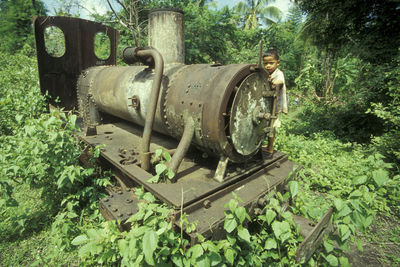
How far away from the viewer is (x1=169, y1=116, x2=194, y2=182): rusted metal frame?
217 cm

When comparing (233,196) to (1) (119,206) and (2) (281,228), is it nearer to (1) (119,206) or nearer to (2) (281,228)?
(2) (281,228)

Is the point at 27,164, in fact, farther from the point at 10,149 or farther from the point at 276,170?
the point at 276,170

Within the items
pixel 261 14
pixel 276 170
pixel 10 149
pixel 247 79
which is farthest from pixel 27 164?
pixel 261 14

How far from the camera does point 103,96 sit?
3783 millimetres

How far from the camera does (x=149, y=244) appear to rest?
4.25ft

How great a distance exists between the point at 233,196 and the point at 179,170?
0.67m

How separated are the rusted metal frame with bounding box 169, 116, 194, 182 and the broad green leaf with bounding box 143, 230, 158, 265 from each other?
87 centimetres

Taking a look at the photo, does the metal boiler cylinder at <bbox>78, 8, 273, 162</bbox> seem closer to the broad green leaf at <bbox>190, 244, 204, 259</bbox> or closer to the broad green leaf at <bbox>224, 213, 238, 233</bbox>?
the broad green leaf at <bbox>224, 213, 238, 233</bbox>

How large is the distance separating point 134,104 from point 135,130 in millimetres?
1089

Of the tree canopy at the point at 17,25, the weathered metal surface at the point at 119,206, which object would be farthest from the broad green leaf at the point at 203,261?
the tree canopy at the point at 17,25

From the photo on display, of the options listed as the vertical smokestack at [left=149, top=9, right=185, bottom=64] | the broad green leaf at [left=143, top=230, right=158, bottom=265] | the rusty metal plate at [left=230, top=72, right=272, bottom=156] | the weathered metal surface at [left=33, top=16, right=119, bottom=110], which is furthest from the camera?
the weathered metal surface at [left=33, top=16, right=119, bottom=110]

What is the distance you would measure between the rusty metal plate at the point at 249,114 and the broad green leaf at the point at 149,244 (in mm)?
1213

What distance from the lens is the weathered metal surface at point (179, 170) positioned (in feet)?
6.54

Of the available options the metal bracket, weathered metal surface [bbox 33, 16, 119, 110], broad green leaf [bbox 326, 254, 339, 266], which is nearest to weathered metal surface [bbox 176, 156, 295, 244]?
the metal bracket
